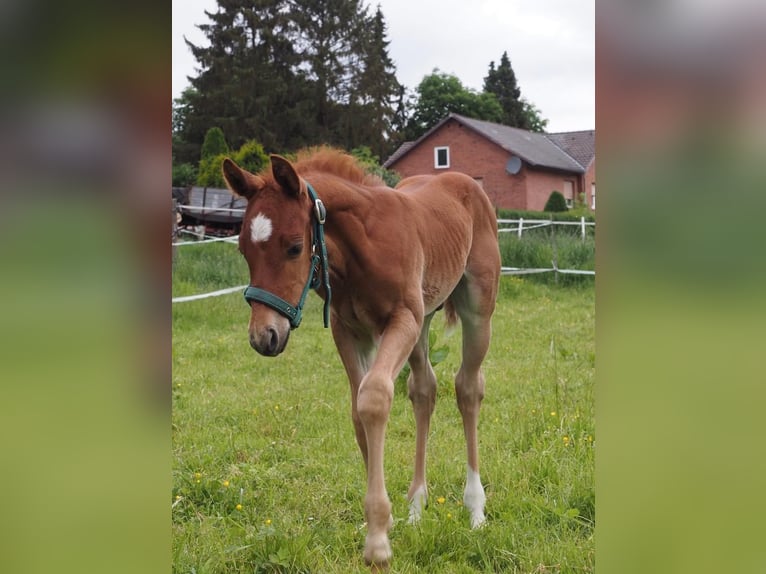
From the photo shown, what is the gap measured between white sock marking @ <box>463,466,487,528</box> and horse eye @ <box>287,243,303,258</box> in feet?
5.35

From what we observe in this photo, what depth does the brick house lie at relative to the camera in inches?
1430

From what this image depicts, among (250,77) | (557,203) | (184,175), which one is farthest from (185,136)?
(557,203)

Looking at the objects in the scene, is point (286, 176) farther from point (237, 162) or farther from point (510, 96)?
point (510, 96)

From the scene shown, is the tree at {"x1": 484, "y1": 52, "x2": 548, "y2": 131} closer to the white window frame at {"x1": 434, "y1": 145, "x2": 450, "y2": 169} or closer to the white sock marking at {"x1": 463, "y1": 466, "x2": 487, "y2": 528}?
the white window frame at {"x1": 434, "y1": 145, "x2": 450, "y2": 169}

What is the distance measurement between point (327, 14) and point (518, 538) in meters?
37.4

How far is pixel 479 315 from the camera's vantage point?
381 cm

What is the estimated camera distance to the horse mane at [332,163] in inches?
119

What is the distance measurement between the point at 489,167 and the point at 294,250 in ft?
119

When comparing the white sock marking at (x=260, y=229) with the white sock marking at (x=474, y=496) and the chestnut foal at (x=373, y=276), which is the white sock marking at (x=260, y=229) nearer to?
the chestnut foal at (x=373, y=276)

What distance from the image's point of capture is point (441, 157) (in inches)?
1554

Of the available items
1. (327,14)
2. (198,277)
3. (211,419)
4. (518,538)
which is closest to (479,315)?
(518,538)

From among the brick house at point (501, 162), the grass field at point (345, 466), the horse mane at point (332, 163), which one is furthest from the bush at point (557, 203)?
the horse mane at point (332, 163)
